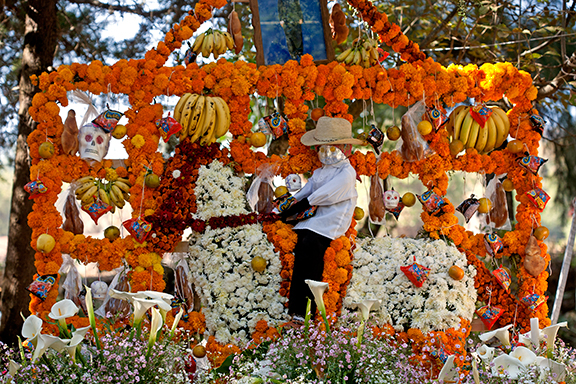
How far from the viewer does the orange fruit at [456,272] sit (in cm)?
428

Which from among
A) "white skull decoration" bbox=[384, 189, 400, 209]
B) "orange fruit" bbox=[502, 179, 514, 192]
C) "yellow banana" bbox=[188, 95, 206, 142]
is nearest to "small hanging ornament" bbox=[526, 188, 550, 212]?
"orange fruit" bbox=[502, 179, 514, 192]

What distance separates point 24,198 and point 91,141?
2.37 m

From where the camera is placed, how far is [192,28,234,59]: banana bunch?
4672 mm

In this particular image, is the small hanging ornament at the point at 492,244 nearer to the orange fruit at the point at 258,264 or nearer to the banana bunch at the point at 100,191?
the orange fruit at the point at 258,264

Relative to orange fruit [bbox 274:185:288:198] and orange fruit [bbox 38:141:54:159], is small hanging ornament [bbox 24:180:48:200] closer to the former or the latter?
orange fruit [bbox 38:141:54:159]

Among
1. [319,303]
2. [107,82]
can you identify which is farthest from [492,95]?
[107,82]

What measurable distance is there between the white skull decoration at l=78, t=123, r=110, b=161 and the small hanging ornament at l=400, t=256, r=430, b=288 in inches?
110

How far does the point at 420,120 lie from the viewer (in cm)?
470

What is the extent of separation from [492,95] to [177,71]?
9.43 feet

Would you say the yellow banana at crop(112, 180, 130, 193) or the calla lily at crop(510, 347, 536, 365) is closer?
the calla lily at crop(510, 347, 536, 365)

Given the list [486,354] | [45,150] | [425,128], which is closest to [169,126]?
[45,150]

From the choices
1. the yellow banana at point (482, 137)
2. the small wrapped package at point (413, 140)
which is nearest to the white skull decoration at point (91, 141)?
the small wrapped package at point (413, 140)

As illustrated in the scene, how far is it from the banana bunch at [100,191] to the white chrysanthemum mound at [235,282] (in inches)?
31.4

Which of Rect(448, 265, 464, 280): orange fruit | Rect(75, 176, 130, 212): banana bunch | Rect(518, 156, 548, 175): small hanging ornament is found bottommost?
Rect(448, 265, 464, 280): orange fruit
